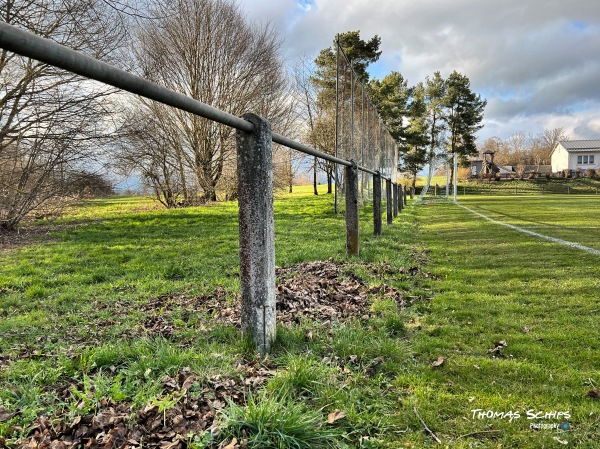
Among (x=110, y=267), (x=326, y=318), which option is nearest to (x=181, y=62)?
(x=110, y=267)

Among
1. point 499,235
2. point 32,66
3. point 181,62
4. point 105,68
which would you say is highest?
point 181,62

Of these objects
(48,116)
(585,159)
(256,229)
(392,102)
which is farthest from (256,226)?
(585,159)

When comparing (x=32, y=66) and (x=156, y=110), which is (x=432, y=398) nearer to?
(x=32, y=66)

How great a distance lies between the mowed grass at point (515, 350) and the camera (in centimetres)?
173

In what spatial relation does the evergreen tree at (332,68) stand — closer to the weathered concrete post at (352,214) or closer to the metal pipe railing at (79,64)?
the weathered concrete post at (352,214)

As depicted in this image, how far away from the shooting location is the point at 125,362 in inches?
84.5

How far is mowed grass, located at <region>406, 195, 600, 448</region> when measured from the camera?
173cm

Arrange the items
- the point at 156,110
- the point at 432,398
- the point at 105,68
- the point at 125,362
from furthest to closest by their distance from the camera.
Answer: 1. the point at 156,110
2. the point at 125,362
3. the point at 432,398
4. the point at 105,68

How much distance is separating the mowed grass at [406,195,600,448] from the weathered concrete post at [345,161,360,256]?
1212 millimetres

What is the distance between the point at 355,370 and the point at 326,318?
84 centimetres

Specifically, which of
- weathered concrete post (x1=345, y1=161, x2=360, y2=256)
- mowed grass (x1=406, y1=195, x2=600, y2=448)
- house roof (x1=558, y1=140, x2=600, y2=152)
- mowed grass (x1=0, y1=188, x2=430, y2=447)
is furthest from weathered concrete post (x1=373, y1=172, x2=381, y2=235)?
house roof (x1=558, y1=140, x2=600, y2=152)

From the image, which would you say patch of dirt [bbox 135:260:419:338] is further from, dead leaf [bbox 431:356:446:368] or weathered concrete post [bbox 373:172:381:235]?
weathered concrete post [bbox 373:172:381:235]

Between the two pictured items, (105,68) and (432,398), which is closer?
(105,68)

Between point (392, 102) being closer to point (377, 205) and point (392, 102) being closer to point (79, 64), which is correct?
point (377, 205)
